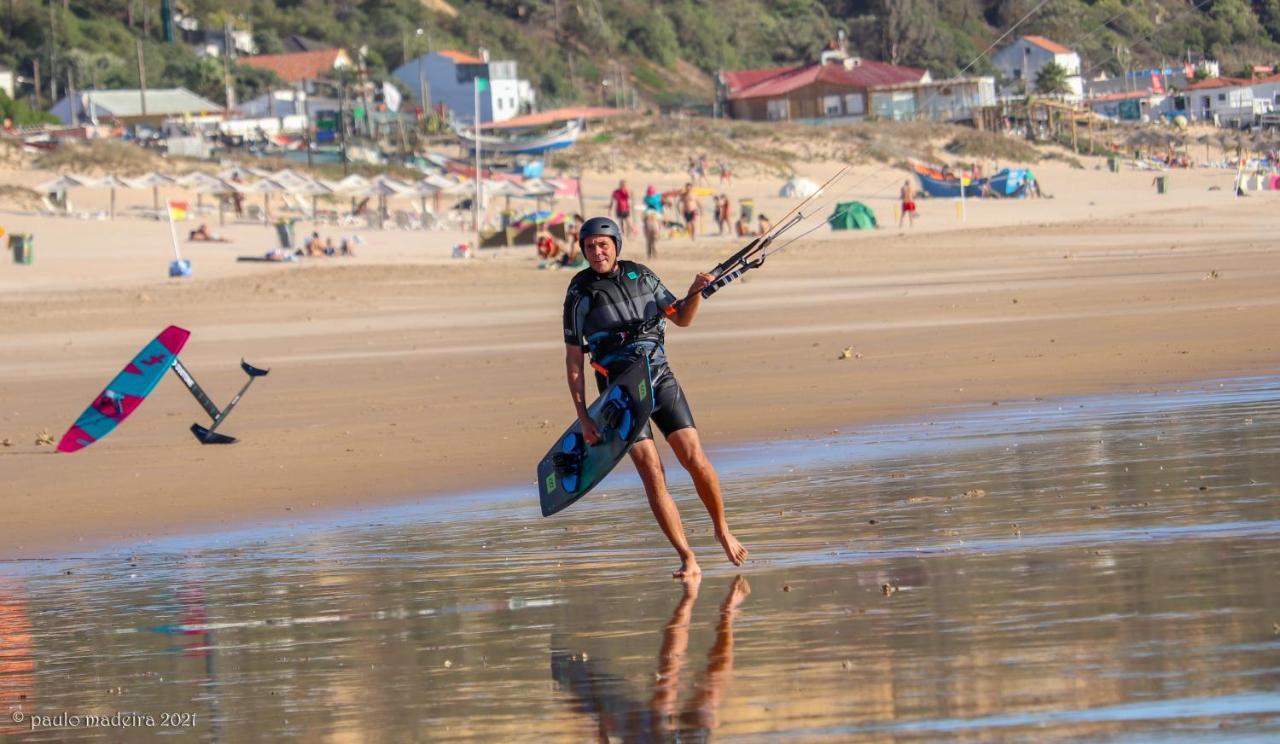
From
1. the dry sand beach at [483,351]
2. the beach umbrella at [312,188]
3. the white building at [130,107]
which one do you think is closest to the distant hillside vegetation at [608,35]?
the white building at [130,107]

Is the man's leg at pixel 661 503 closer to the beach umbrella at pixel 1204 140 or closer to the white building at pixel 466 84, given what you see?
the beach umbrella at pixel 1204 140

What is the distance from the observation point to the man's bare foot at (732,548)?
6.55m

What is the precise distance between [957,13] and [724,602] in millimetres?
136508

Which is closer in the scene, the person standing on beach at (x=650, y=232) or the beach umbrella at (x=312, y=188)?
the person standing on beach at (x=650, y=232)

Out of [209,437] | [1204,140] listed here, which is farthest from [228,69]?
[209,437]

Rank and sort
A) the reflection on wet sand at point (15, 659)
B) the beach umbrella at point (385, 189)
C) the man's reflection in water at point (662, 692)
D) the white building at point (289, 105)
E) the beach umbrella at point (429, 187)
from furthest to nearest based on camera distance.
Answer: the white building at point (289, 105) < the beach umbrella at point (429, 187) < the beach umbrella at point (385, 189) < the reflection on wet sand at point (15, 659) < the man's reflection in water at point (662, 692)

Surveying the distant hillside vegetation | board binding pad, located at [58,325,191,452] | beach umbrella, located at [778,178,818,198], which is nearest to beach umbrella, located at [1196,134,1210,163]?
the distant hillside vegetation

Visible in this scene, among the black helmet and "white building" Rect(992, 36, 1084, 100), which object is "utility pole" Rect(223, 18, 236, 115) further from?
the black helmet

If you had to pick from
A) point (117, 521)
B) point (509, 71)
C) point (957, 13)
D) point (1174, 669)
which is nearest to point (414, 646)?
point (1174, 669)

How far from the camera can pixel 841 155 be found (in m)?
71.5

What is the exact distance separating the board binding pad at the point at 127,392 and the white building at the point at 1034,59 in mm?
106957

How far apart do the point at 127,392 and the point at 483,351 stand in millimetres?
5843

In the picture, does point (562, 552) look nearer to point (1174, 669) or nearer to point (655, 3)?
point (1174, 669)

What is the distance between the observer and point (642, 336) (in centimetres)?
675
